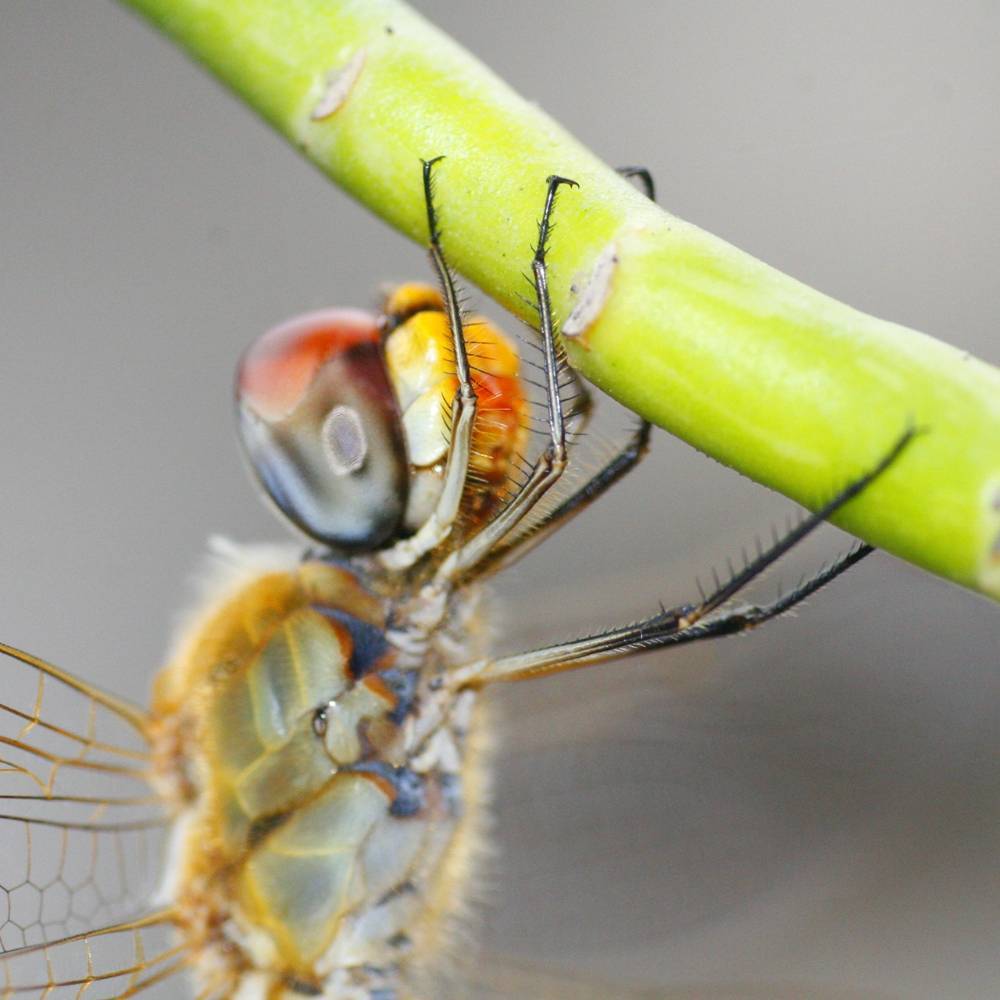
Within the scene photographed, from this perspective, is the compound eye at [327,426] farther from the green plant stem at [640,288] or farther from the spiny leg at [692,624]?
the green plant stem at [640,288]

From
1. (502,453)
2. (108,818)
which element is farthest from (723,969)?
(502,453)

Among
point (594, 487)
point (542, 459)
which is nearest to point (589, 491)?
point (594, 487)

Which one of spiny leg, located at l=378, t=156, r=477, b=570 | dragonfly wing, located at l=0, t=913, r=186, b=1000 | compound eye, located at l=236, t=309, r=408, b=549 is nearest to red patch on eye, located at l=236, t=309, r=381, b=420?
compound eye, located at l=236, t=309, r=408, b=549

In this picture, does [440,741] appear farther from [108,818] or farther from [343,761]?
[108,818]

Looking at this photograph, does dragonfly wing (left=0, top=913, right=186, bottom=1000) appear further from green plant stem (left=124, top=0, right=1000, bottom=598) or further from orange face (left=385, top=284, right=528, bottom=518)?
green plant stem (left=124, top=0, right=1000, bottom=598)

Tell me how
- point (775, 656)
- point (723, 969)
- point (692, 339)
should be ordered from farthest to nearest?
point (723, 969) < point (775, 656) < point (692, 339)
